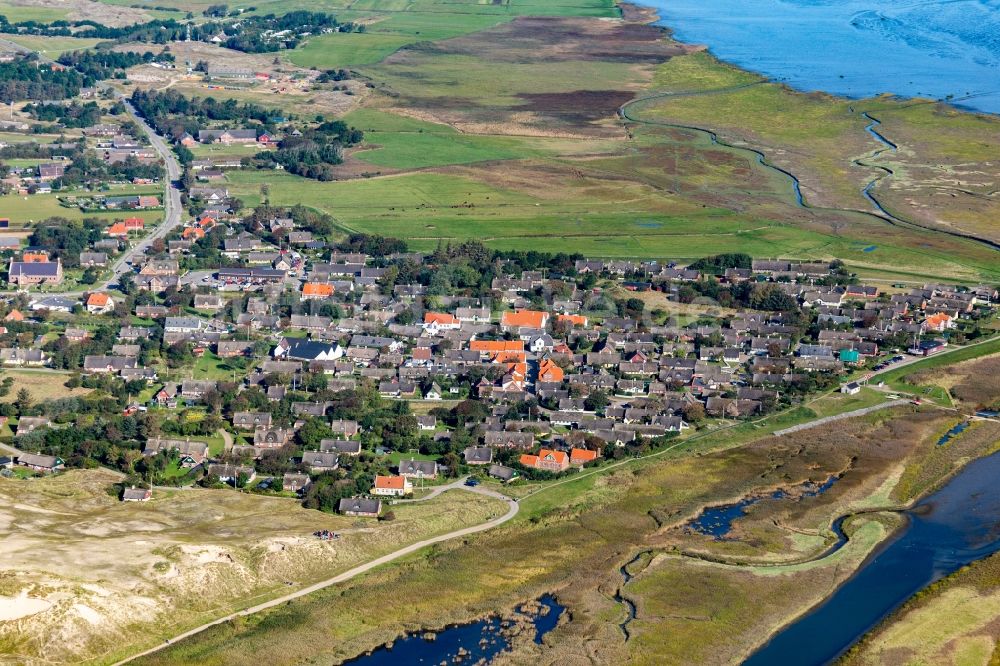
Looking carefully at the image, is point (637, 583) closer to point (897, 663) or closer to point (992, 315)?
point (897, 663)

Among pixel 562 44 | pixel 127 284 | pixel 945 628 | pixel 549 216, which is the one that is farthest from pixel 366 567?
pixel 562 44

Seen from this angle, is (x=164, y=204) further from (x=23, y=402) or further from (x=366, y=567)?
(x=366, y=567)

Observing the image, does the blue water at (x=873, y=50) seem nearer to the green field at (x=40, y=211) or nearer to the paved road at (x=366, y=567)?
the green field at (x=40, y=211)

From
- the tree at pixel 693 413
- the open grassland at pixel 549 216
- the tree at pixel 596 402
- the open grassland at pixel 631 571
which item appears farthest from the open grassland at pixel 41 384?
the open grassland at pixel 549 216

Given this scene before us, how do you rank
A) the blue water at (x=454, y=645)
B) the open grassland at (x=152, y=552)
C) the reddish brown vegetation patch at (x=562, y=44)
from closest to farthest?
the open grassland at (x=152, y=552) → the blue water at (x=454, y=645) → the reddish brown vegetation patch at (x=562, y=44)

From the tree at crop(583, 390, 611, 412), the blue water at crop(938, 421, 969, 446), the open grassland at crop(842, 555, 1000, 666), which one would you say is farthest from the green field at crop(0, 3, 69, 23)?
the open grassland at crop(842, 555, 1000, 666)

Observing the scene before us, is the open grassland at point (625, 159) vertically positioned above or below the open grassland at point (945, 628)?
above

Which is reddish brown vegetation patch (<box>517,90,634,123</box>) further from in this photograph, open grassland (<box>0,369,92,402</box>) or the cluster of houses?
open grassland (<box>0,369,92,402</box>)

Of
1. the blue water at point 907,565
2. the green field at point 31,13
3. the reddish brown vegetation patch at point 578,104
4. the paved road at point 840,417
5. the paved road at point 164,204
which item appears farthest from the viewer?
the green field at point 31,13
